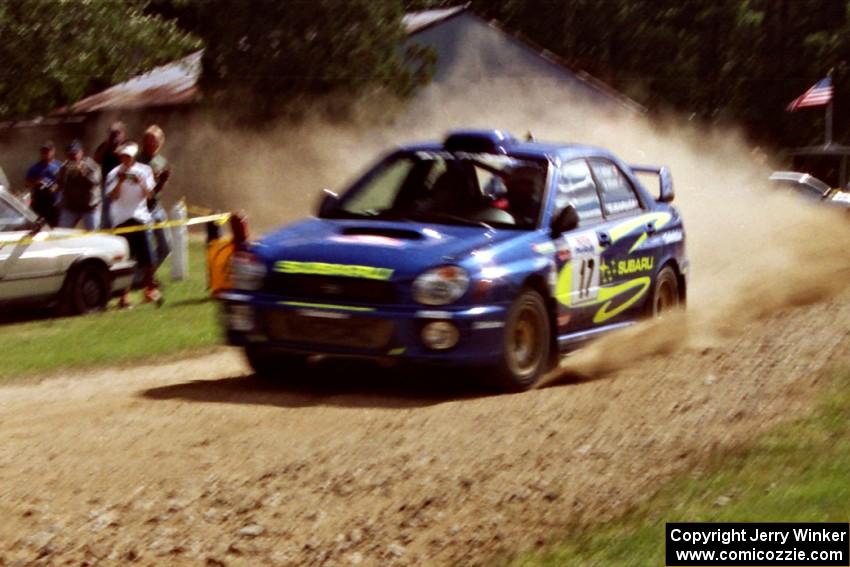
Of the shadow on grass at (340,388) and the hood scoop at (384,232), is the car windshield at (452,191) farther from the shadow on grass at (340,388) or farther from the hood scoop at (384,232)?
the shadow on grass at (340,388)

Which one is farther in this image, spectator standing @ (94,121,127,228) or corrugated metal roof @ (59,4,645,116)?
corrugated metal roof @ (59,4,645,116)

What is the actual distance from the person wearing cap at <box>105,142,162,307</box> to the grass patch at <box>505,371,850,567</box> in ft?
31.5

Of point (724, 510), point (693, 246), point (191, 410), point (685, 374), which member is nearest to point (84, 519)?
point (191, 410)

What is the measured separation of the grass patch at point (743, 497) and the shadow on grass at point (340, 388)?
8.66 feet

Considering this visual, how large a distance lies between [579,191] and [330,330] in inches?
89.1

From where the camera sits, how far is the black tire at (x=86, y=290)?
15062 millimetres

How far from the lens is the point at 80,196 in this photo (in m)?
17.1

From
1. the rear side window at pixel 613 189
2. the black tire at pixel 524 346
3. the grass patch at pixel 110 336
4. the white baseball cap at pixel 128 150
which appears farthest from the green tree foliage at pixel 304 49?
the black tire at pixel 524 346

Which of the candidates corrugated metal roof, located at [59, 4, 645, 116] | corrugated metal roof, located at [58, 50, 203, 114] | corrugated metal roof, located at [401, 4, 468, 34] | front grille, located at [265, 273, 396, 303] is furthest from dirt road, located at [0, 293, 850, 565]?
corrugated metal roof, located at [401, 4, 468, 34]

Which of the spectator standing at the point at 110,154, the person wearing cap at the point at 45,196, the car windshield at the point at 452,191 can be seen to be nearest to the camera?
the car windshield at the point at 452,191

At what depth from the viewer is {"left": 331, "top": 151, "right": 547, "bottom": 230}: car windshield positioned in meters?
10.3

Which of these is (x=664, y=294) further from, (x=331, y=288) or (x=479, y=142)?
(x=331, y=288)

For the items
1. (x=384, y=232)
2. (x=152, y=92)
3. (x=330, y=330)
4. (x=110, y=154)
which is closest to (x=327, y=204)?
(x=384, y=232)

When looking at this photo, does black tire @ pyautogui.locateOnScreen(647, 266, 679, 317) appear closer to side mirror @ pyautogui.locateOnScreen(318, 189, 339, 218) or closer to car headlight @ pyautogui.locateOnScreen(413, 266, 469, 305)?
side mirror @ pyautogui.locateOnScreen(318, 189, 339, 218)
